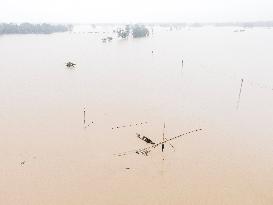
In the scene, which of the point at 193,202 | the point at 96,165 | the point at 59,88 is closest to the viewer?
the point at 193,202

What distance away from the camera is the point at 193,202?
13.5m

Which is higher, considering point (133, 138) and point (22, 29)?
point (133, 138)

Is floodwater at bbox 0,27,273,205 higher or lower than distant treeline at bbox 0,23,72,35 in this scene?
higher

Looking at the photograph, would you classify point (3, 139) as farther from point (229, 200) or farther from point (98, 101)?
point (229, 200)

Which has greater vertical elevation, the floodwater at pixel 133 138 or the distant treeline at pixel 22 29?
the floodwater at pixel 133 138

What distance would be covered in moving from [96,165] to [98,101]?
1012 centimetres

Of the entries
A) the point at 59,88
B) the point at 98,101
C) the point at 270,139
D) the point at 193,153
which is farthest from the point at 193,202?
the point at 59,88

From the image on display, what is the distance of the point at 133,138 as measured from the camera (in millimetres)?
18891

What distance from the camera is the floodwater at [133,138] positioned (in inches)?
553

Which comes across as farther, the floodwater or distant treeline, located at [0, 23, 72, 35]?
distant treeline, located at [0, 23, 72, 35]

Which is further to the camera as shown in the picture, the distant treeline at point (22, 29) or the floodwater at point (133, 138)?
the distant treeline at point (22, 29)

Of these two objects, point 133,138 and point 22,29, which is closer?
point 133,138

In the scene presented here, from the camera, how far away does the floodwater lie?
46.1 ft

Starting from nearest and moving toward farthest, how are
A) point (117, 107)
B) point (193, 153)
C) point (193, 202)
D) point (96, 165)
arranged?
point (193, 202) < point (96, 165) < point (193, 153) < point (117, 107)
